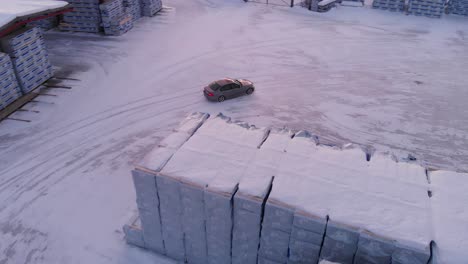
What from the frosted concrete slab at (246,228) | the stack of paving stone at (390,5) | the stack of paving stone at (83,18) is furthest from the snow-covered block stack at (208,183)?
the stack of paving stone at (390,5)

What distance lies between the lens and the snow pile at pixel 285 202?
8031 millimetres

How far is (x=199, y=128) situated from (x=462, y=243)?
286 inches

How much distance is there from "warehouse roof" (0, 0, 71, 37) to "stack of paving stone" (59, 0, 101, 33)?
4.90 meters

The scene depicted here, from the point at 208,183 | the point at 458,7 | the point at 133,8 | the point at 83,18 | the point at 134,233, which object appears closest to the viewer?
the point at 208,183

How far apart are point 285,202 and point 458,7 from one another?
110 feet

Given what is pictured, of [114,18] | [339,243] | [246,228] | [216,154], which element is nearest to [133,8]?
[114,18]

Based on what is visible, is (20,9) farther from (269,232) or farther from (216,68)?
(269,232)

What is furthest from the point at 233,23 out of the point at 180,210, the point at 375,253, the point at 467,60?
the point at 375,253

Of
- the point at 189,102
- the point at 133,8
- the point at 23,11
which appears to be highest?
the point at 23,11

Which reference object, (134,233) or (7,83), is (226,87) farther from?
(7,83)

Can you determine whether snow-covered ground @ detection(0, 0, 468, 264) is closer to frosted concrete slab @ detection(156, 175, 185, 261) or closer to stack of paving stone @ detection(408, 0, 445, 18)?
frosted concrete slab @ detection(156, 175, 185, 261)

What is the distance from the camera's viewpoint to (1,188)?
13781mm

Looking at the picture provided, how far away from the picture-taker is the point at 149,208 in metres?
10.1

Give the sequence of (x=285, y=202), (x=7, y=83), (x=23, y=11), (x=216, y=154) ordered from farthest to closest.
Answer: (x=23, y=11) < (x=7, y=83) < (x=216, y=154) < (x=285, y=202)
